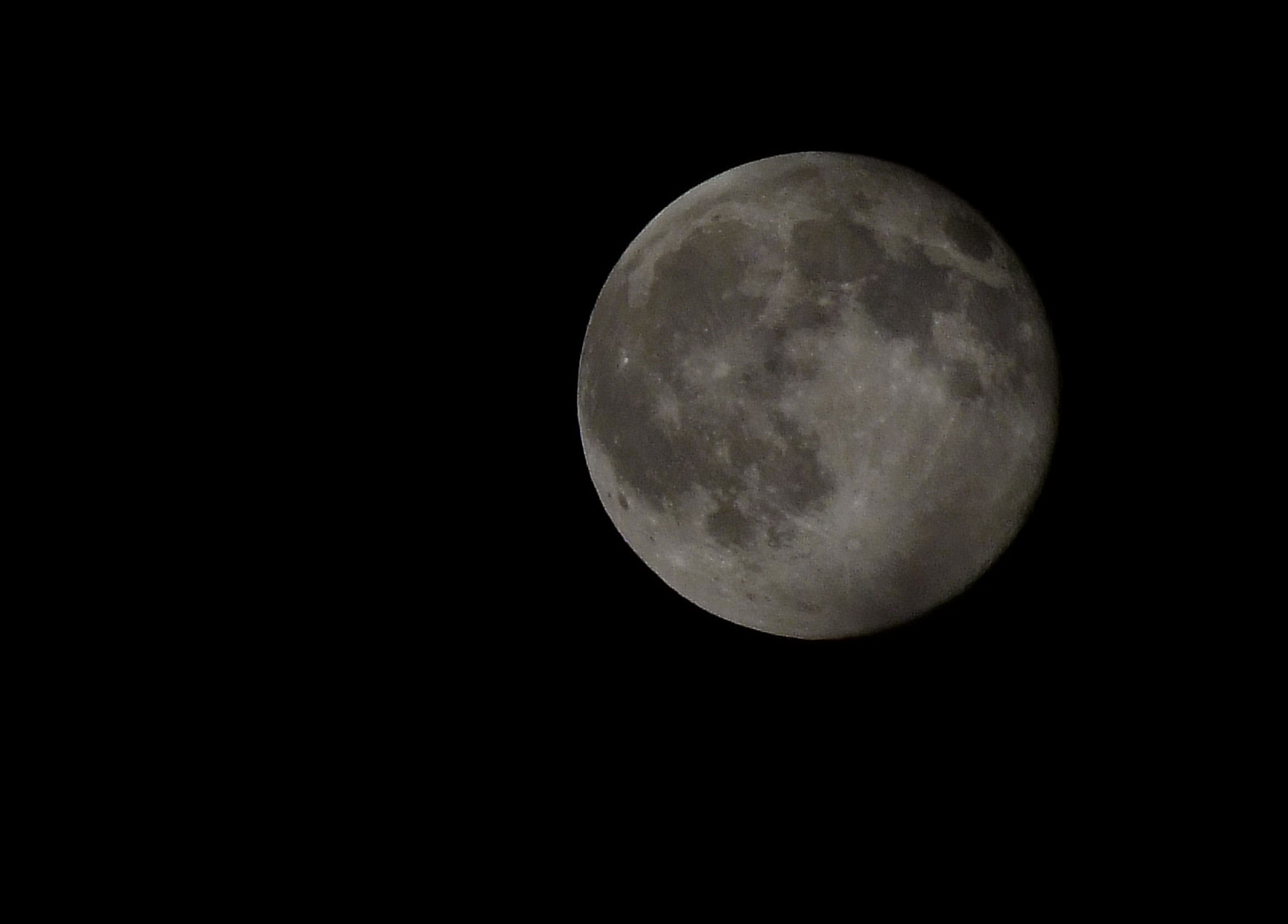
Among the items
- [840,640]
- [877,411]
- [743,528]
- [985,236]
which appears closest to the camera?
[877,411]

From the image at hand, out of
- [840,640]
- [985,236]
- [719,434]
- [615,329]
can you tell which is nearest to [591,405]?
[615,329]

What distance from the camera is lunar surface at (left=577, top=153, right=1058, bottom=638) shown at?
3006 mm

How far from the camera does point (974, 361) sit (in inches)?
122

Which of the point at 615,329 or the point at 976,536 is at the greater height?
the point at 615,329

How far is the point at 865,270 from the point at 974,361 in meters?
0.49

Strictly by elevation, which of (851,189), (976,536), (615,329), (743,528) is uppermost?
(851,189)

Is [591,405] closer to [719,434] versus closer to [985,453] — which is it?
[719,434]

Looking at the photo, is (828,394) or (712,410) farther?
(712,410)

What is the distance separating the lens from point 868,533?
3105 mm

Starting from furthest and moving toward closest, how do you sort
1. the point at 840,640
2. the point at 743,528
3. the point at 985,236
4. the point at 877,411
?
the point at 840,640, the point at 985,236, the point at 743,528, the point at 877,411

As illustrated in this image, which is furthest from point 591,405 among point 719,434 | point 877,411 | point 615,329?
point 877,411

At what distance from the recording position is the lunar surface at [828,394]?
301 cm

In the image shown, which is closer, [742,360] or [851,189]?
[742,360]

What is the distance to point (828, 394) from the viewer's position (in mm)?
2980
